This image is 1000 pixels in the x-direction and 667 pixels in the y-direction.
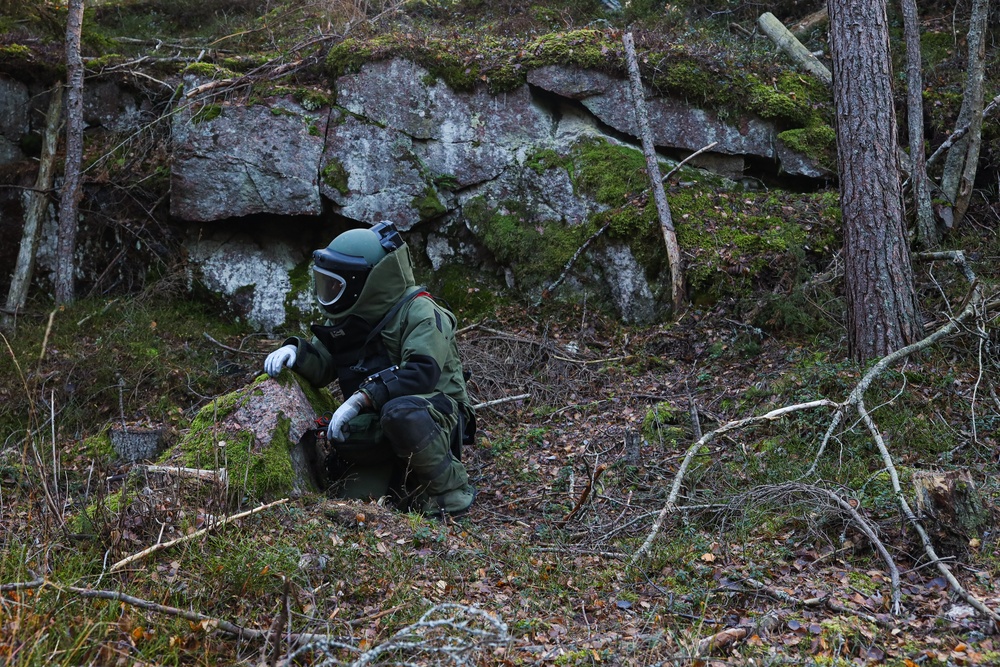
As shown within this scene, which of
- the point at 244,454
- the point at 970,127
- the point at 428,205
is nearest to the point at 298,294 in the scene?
the point at 428,205

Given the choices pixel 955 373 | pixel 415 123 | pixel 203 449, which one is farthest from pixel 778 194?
pixel 203 449

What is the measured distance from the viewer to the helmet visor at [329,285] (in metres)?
5.11

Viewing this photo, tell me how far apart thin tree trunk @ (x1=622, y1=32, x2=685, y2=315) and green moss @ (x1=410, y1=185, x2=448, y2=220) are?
2.50m

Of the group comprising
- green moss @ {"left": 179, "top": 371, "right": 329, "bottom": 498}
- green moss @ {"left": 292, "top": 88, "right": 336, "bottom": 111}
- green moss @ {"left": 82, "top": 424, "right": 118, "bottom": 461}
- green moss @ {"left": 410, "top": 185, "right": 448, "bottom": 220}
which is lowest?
green moss @ {"left": 82, "top": 424, "right": 118, "bottom": 461}

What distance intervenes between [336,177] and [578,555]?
19.5 feet

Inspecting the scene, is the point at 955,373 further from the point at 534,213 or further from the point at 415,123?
the point at 415,123

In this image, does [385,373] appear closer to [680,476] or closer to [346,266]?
[346,266]

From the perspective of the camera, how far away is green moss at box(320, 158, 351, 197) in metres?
8.88

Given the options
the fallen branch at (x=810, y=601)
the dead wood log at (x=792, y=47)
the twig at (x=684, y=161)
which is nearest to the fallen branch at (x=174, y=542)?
the fallen branch at (x=810, y=601)

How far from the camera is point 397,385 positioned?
4926 mm

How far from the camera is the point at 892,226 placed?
6211 mm

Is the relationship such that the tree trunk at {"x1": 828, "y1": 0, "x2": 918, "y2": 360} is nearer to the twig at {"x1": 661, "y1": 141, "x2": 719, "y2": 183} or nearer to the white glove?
the twig at {"x1": 661, "y1": 141, "x2": 719, "y2": 183}

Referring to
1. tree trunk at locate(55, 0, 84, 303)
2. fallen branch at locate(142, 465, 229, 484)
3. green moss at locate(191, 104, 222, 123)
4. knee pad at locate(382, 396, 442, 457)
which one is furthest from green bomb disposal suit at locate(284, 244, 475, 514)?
Result: green moss at locate(191, 104, 222, 123)

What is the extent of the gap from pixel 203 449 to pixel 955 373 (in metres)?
5.44
